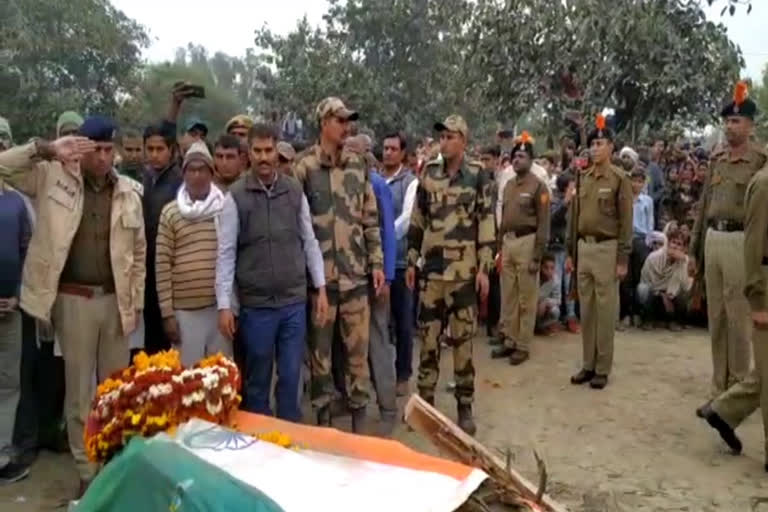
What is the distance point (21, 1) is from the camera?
21.3 meters

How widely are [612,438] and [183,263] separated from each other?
314 cm

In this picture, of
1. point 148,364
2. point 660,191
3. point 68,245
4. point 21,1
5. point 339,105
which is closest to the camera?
point 148,364

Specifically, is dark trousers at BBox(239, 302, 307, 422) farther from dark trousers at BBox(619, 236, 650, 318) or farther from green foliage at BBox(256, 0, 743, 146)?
green foliage at BBox(256, 0, 743, 146)

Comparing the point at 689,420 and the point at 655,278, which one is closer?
the point at 689,420

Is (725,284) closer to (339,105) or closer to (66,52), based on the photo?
(339,105)

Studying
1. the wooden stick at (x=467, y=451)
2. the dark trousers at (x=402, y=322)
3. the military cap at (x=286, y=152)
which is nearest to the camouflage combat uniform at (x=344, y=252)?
the military cap at (x=286, y=152)

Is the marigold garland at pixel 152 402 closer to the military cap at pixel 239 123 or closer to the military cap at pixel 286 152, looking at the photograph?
the military cap at pixel 286 152

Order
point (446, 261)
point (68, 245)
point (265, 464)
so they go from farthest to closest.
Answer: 1. point (446, 261)
2. point (68, 245)
3. point (265, 464)

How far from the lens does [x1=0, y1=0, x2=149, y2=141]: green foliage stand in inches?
818

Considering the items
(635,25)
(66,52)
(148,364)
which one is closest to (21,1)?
(66,52)

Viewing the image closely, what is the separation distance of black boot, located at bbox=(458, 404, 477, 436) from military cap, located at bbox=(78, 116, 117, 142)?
2.98 meters

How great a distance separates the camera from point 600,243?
7293mm

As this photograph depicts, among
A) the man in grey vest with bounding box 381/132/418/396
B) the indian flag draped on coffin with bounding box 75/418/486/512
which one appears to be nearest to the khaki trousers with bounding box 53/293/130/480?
the indian flag draped on coffin with bounding box 75/418/486/512

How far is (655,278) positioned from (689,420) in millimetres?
3366
